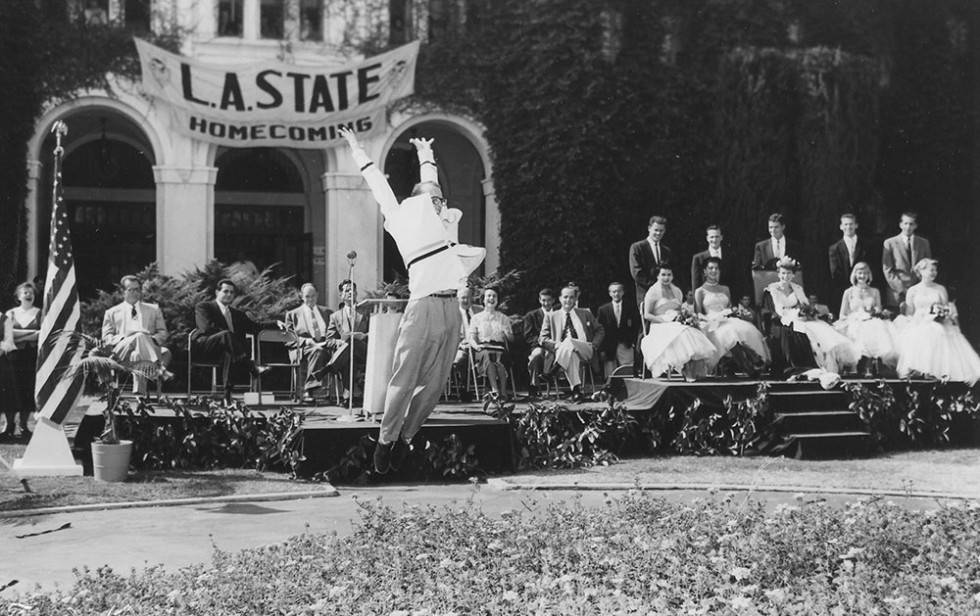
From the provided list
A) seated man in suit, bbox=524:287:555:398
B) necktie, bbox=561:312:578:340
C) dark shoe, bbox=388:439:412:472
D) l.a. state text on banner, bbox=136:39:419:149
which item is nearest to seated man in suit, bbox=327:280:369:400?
seated man in suit, bbox=524:287:555:398

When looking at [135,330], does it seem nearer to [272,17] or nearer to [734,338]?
[734,338]

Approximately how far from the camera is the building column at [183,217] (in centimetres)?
1933

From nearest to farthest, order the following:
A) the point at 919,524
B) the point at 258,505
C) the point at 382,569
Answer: the point at 382,569, the point at 919,524, the point at 258,505

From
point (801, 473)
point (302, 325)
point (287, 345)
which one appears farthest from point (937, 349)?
point (287, 345)

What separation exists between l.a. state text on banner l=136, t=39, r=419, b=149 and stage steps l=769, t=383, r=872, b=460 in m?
10.00

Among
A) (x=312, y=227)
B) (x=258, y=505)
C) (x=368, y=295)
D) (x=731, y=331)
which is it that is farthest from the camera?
(x=312, y=227)

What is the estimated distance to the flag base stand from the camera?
31.9 feet

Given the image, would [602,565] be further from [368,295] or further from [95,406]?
[368,295]

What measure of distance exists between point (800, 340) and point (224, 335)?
252 inches

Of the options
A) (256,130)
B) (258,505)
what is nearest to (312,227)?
(256,130)

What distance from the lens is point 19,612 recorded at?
198 inches

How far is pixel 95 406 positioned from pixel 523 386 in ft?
23.0

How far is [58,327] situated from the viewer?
10445 millimetres

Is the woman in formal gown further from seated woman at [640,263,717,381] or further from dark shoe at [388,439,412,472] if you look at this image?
A: seated woman at [640,263,717,381]
